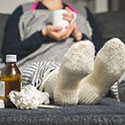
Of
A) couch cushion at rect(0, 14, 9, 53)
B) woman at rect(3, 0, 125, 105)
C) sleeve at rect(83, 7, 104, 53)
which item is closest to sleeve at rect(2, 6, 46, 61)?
woman at rect(3, 0, 125, 105)

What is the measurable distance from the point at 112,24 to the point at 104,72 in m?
1.00

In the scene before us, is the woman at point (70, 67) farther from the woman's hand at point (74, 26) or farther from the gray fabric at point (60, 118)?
the gray fabric at point (60, 118)

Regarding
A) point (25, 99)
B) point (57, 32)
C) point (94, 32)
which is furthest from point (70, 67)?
point (94, 32)

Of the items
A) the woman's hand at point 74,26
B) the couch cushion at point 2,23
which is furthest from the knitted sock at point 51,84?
the couch cushion at point 2,23

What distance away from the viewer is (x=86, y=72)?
537mm

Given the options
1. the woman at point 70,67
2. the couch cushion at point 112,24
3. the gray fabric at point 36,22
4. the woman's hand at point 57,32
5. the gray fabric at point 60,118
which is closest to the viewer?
the gray fabric at point 60,118

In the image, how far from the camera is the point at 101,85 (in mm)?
623

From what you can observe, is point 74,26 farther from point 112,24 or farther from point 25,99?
point 25,99

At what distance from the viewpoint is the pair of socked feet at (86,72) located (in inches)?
21.2

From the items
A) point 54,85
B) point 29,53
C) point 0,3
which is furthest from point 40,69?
point 0,3

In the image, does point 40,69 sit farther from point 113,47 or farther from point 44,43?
point 44,43

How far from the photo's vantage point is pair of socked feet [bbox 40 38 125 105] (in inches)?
21.2

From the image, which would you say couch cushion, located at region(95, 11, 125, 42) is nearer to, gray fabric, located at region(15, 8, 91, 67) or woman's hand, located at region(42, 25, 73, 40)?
gray fabric, located at region(15, 8, 91, 67)

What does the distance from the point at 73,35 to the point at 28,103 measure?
775 millimetres
